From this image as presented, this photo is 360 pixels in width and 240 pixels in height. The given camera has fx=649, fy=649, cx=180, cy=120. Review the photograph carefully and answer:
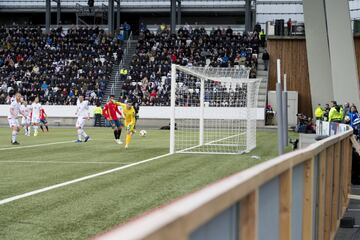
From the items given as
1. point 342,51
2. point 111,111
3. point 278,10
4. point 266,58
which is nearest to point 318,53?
point 342,51

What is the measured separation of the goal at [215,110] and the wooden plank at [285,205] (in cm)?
1518

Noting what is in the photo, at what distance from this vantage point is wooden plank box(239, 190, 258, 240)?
2771 mm

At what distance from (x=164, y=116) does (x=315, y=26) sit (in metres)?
14.8

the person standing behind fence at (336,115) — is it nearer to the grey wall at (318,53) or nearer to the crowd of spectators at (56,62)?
the grey wall at (318,53)

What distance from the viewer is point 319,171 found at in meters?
6.39

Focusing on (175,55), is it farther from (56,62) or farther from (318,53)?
(318,53)

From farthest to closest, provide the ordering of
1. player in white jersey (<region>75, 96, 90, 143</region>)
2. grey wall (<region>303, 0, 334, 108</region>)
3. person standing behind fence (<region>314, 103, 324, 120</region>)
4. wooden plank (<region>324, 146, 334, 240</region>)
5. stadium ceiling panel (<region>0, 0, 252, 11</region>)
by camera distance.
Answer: stadium ceiling panel (<region>0, 0, 252, 11</region>)
person standing behind fence (<region>314, 103, 324, 120</region>)
grey wall (<region>303, 0, 334, 108</region>)
player in white jersey (<region>75, 96, 90, 143</region>)
wooden plank (<region>324, 146, 334, 240</region>)

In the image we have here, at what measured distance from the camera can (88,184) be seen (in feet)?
38.3

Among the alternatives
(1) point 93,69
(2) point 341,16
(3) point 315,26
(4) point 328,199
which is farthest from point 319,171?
(1) point 93,69

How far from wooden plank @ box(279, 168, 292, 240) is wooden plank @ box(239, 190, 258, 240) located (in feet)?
3.08

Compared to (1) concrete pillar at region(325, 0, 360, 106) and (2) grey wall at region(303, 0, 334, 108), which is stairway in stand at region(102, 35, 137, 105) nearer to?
(2) grey wall at region(303, 0, 334, 108)

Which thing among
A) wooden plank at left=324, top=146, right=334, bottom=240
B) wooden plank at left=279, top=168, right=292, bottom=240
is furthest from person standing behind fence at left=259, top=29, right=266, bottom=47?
wooden plank at left=279, top=168, right=292, bottom=240

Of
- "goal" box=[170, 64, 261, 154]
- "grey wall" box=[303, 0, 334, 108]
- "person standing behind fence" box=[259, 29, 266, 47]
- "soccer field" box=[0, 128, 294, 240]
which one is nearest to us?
"soccer field" box=[0, 128, 294, 240]

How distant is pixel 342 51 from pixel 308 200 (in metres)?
25.4
